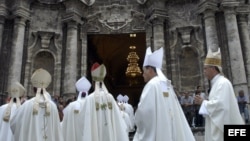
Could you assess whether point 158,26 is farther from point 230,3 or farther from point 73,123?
point 73,123

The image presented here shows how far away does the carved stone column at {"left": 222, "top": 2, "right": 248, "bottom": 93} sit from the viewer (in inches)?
501

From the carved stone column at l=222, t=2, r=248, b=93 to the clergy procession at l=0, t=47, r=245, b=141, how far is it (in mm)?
7351

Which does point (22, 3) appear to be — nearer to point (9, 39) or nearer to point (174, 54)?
point (9, 39)

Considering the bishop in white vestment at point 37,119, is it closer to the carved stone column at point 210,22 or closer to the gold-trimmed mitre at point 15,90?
the gold-trimmed mitre at point 15,90

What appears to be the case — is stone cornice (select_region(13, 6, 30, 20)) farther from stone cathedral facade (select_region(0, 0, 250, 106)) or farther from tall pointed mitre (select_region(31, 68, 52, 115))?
tall pointed mitre (select_region(31, 68, 52, 115))

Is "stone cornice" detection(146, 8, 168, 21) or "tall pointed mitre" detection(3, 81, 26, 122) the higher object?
"stone cornice" detection(146, 8, 168, 21)

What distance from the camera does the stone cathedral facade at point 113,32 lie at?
13.8 metres

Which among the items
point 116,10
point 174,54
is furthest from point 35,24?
point 174,54

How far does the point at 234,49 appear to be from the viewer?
1312 centimetres

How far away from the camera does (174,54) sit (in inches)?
582

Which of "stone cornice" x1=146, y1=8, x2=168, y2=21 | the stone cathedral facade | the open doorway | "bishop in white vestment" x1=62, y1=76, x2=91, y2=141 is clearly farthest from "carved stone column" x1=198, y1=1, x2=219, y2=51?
"bishop in white vestment" x1=62, y1=76, x2=91, y2=141

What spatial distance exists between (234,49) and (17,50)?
34.0 ft

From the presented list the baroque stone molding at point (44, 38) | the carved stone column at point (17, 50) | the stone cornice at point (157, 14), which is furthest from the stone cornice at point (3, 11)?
the stone cornice at point (157, 14)

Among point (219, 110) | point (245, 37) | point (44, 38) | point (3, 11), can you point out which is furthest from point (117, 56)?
point (219, 110)
